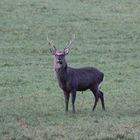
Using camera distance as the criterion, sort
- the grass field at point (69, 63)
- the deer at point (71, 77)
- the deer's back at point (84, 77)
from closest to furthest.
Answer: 1. the grass field at point (69, 63)
2. the deer at point (71, 77)
3. the deer's back at point (84, 77)

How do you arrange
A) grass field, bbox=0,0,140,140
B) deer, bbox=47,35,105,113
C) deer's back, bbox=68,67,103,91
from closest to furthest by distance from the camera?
1. grass field, bbox=0,0,140,140
2. deer, bbox=47,35,105,113
3. deer's back, bbox=68,67,103,91

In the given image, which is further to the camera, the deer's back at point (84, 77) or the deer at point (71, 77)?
the deer's back at point (84, 77)

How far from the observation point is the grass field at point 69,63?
37.6ft

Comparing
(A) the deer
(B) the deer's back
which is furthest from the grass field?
(B) the deer's back

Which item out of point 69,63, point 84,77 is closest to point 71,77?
point 84,77

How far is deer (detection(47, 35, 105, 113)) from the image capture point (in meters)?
13.1

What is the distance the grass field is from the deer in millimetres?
445

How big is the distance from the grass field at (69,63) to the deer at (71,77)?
445mm

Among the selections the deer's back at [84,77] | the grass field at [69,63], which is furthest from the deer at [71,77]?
the grass field at [69,63]

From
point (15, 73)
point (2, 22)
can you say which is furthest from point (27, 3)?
point (15, 73)

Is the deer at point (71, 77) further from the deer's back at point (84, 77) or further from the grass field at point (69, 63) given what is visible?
the grass field at point (69, 63)

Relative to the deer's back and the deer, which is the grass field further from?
the deer's back

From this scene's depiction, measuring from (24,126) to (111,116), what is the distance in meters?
2.31

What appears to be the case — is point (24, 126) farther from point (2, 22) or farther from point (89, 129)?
point (2, 22)
